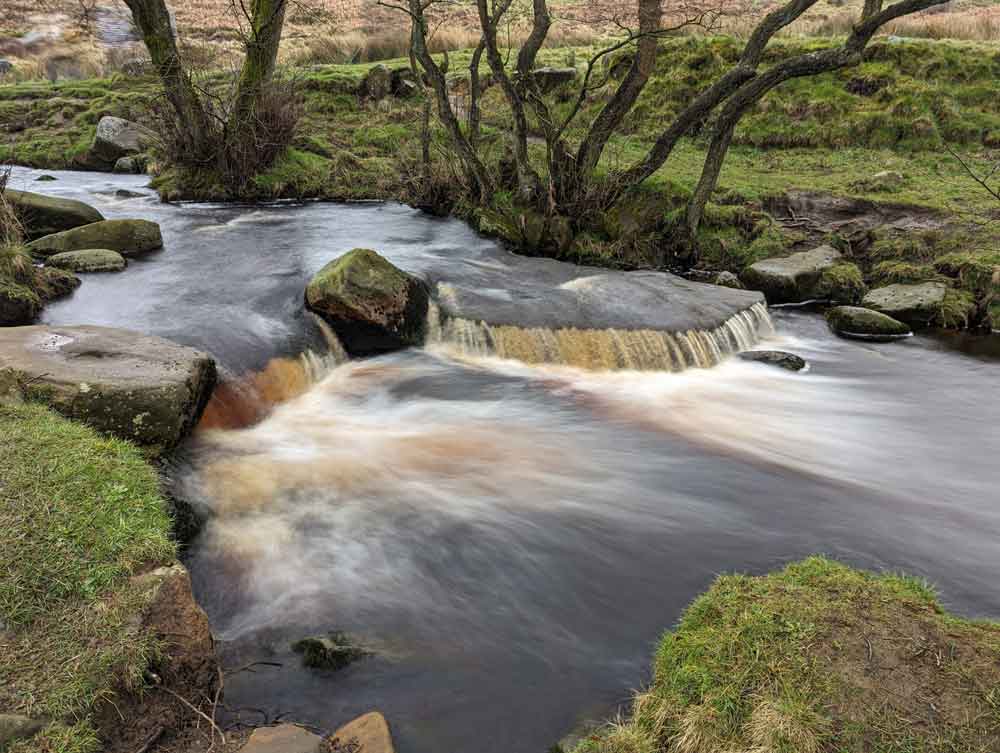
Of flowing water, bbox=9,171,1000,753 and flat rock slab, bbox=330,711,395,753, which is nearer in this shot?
flat rock slab, bbox=330,711,395,753

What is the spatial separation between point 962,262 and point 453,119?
891 cm

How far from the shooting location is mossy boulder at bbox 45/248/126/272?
10812mm

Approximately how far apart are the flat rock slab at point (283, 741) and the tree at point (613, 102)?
10.6 metres

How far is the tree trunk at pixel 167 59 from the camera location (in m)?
14.6

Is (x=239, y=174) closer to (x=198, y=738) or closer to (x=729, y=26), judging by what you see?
(x=198, y=738)

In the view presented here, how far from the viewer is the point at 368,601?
5273 millimetres

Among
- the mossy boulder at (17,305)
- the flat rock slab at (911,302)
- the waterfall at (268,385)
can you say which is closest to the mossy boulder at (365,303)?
the waterfall at (268,385)

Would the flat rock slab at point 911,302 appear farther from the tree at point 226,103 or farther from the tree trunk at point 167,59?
the tree trunk at point 167,59

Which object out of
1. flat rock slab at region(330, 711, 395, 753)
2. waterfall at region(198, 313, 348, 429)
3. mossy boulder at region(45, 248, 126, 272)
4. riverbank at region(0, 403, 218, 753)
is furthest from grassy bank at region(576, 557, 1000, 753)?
mossy boulder at region(45, 248, 126, 272)

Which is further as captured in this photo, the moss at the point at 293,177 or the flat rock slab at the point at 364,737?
the moss at the point at 293,177

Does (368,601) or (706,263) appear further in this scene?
(706,263)

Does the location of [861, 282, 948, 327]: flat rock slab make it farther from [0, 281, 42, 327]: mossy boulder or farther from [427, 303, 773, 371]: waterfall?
[0, 281, 42, 327]: mossy boulder

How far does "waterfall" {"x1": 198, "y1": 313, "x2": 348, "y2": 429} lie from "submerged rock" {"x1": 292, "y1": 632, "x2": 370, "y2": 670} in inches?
122

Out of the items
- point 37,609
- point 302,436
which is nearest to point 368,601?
point 37,609
